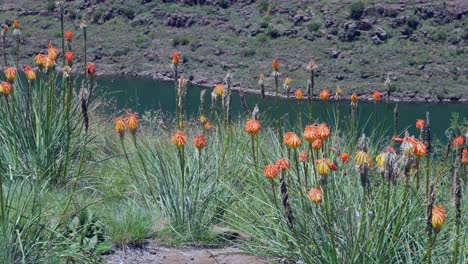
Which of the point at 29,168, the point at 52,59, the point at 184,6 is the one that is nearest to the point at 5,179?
the point at 29,168

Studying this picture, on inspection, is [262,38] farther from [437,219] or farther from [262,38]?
[437,219]

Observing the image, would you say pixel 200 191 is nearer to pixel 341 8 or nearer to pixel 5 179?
pixel 5 179

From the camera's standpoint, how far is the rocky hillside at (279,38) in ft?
126

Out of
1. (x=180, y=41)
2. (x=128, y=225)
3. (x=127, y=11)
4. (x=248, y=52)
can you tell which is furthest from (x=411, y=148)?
(x=127, y=11)

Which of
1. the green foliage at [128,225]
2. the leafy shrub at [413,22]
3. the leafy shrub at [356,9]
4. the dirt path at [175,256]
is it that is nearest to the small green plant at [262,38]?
the leafy shrub at [356,9]

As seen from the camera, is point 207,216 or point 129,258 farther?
point 207,216

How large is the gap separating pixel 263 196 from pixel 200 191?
494mm

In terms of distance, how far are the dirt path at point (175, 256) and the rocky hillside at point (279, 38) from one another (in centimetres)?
3035

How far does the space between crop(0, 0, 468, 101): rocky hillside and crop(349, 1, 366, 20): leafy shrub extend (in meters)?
0.05

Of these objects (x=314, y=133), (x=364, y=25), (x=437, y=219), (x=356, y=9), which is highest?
(x=314, y=133)

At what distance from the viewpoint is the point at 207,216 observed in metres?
5.98

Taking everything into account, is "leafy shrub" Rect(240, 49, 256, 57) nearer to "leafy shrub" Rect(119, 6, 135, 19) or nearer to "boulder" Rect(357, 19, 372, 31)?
"boulder" Rect(357, 19, 372, 31)

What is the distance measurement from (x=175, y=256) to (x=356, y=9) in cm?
3857

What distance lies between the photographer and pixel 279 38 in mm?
42906
